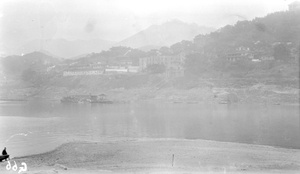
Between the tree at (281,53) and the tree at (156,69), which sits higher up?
the tree at (281,53)

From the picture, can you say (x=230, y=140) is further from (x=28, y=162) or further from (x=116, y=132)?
(x=28, y=162)

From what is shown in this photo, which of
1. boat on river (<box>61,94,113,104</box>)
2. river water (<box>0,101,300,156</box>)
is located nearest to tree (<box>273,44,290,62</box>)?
boat on river (<box>61,94,113,104</box>)

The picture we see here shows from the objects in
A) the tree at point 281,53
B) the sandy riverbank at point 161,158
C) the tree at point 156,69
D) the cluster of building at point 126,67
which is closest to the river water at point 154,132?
the sandy riverbank at point 161,158

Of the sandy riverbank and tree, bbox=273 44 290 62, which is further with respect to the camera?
tree, bbox=273 44 290 62

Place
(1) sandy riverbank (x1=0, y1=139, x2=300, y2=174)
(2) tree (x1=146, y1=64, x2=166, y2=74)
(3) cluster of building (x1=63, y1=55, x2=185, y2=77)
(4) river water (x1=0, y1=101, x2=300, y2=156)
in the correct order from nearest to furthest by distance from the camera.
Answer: (1) sandy riverbank (x1=0, y1=139, x2=300, y2=174)
(4) river water (x1=0, y1=101, x2=300, y2=156)
(2) tree (x1=146, y1=64, x2=166, y2=74)
(3) cluster of building (x1=63, y1=55, x2=185, y2=77)

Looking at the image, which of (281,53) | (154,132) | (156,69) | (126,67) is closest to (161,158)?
(154,132)

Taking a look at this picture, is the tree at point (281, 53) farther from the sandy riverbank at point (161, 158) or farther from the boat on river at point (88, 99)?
the sandy riverbank at point (161, 158)

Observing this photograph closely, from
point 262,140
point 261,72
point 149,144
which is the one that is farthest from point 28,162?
point 261,72

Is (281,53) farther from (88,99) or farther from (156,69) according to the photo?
(88,99)

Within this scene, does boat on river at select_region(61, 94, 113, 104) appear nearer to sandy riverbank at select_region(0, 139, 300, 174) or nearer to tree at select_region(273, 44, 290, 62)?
tree at select_region(273, 44, 290, 62)

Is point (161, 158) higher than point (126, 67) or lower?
lower
